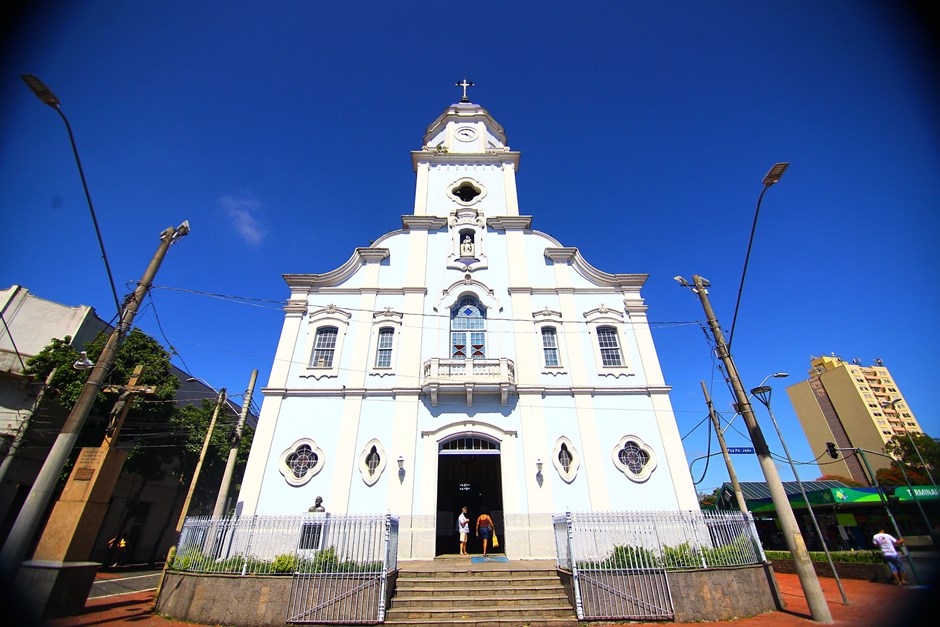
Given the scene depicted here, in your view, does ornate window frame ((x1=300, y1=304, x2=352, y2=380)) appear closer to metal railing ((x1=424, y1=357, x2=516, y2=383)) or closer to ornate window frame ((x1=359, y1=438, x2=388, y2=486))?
ornate window frame ((x1=359, y1=438, x2=388, y2=486))

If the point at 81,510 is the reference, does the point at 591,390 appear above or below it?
above

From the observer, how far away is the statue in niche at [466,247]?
1952cm

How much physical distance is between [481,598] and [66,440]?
9.98 m

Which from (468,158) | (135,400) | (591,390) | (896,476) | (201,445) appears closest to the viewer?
(591,390)

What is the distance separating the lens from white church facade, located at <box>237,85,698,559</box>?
14133 millimetres

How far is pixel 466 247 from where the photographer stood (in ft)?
65.2

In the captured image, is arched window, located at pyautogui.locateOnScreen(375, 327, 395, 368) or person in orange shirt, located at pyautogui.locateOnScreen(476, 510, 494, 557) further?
arched window, located at pyautogui.locateOnScreen(375, 327, 395, 368)

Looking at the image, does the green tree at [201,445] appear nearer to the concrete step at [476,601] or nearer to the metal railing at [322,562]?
the metal railing at [322,562]

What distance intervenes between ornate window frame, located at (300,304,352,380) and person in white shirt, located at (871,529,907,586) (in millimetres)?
19194

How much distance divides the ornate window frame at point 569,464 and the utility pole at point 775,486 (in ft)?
19.0

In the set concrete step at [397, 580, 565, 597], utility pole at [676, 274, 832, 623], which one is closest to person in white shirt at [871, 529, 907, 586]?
utility pole at [676, 274, 832, 623]

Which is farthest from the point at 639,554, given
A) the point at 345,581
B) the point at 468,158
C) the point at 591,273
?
the point at 468,158

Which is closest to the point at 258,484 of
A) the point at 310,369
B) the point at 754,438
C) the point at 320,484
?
the point at 320,484

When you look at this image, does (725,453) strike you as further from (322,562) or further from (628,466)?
(322,562)
